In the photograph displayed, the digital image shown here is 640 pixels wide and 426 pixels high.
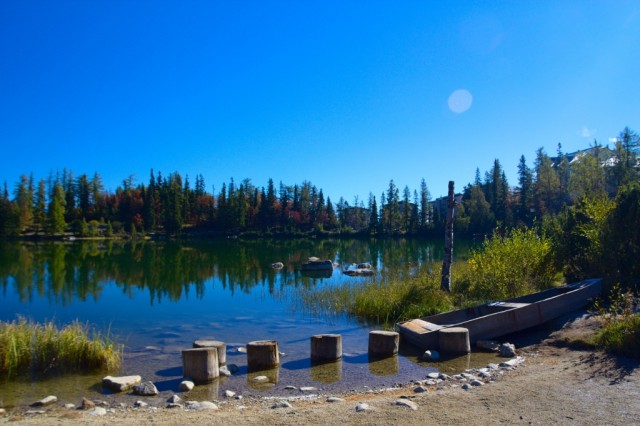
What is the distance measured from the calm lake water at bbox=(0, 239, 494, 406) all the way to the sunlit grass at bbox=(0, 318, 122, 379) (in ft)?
1.49

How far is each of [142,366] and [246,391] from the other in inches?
130

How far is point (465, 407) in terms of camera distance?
20.7 feet

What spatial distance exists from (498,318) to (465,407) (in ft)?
17.4

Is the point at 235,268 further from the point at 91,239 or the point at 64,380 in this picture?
the point at 91,239

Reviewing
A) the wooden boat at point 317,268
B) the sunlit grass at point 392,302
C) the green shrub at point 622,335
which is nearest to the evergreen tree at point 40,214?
the wooden boat at point 317,268

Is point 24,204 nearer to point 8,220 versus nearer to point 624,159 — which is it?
point 8,220

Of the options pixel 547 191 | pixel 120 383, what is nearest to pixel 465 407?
pixel 120 383

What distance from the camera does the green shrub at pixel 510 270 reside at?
15.7 meters

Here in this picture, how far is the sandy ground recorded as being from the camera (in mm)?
5855

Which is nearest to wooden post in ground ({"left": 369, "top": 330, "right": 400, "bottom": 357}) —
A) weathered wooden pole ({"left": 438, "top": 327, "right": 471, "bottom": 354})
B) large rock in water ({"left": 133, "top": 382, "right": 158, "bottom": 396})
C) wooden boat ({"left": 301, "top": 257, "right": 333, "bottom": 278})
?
weathered wooden pole ({"left": 438, "top": 327, "right": 471, "bottom": 354})

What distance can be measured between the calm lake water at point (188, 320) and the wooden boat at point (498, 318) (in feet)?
1.79

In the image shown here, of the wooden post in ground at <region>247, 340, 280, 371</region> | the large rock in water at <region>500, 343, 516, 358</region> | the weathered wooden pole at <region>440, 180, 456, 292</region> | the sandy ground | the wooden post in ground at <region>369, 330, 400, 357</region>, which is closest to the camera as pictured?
the sandy ground

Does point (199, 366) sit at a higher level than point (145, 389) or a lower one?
higher

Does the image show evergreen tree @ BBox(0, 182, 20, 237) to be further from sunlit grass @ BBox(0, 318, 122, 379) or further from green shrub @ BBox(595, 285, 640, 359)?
green shrub @ BBox(595, 285, 640, 359)
